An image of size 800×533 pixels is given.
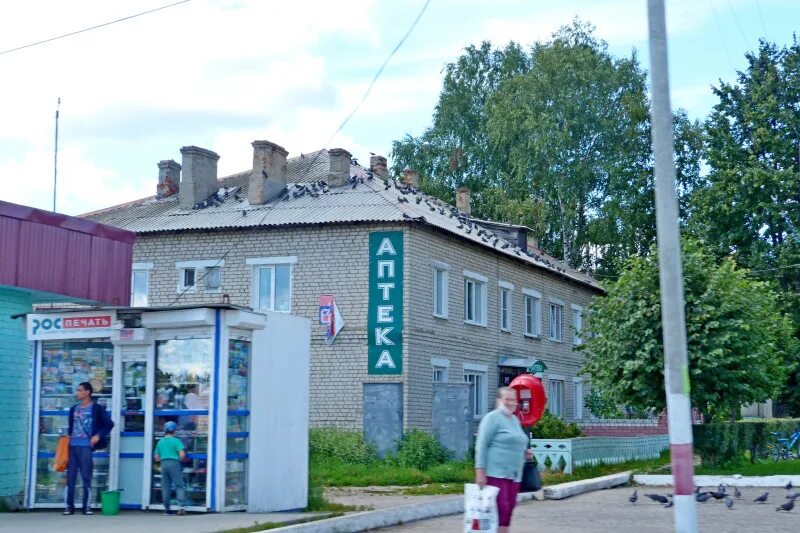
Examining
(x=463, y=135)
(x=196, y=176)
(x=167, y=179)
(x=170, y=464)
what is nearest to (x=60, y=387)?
(x=170, y=464)

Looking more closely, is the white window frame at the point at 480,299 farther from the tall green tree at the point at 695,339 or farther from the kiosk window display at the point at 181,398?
the kiosk window display at the point at 181,398

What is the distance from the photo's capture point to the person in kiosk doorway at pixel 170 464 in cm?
1570

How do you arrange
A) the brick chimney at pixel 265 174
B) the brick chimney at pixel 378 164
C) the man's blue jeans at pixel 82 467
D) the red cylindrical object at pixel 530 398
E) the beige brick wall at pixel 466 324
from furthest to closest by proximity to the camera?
the brick chimney at pixel 378 164 < the brick chimney at pixel 265 174 < the beige brick wall at pixel 466 324 < the red cylindrical object at pixel 530 398 < the man's blue jeans at pixel 82 467

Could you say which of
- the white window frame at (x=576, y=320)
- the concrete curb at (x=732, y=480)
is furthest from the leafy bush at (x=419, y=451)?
the white window frame at (x=576, y=320)

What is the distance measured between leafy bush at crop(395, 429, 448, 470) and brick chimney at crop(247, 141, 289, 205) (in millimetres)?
8680

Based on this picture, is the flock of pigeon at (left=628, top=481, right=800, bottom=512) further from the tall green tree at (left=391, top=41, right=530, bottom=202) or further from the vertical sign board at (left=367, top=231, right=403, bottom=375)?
the tall green tree at (left=391, top=41, right=530, bottom=202)

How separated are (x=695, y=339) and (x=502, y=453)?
1703cm

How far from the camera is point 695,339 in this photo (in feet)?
90.7

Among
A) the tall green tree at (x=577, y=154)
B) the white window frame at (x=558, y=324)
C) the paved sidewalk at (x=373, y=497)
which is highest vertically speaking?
→ the tall green tree at (x=577, y=154)

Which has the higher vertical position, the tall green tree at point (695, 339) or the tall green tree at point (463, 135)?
the tall green tree at point (463, 135)

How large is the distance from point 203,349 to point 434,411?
1570 centimetres

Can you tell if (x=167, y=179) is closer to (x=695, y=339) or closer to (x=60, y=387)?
(x=695, y=339)

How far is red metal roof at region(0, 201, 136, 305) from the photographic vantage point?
1706cm

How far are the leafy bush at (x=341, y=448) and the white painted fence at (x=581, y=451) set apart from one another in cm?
429
